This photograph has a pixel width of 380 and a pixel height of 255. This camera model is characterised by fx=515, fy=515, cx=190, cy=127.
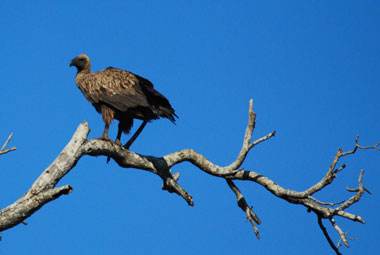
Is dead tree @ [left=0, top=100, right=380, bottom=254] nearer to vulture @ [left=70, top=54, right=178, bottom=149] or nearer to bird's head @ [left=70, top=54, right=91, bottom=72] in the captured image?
vulture @ [left=70, top=54, right=178, bottom=149]

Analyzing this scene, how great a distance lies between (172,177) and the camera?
6.72m

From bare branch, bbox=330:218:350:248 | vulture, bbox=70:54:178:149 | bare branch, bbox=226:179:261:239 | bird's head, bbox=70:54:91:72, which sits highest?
bird's head, bbox=70:54:91:72

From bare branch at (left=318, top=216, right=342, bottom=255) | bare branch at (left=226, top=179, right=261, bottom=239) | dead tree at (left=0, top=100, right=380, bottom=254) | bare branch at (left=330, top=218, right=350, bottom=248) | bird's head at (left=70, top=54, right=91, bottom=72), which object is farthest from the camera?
bird's head at (left=70, top=54, right=91, bottom=72)

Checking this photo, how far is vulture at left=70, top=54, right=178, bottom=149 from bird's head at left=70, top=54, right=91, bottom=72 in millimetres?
740

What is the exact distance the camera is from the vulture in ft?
21.8

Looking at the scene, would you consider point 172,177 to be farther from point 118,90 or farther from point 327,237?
point 327,237

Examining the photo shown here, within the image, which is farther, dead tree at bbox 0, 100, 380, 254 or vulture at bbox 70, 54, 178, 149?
vulture at bbox 70, 54, 178, 149

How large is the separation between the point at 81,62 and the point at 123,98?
174 cm

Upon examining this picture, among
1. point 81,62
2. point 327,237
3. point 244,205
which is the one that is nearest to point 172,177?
point 244,205

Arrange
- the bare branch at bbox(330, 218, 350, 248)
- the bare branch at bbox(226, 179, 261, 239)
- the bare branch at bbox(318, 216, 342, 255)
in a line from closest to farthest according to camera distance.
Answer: the bare branch at bbox(330, 218, 350, 248)
the bare branch at bbox(318, 216, 342, 255)
the bare branch at bbox(226, 179, 261, 239)

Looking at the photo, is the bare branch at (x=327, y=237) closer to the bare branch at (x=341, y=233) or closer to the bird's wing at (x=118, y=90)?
the bare branch at (x=341, y=233)

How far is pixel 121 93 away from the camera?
683cm

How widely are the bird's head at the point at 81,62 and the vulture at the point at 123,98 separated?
74 cm

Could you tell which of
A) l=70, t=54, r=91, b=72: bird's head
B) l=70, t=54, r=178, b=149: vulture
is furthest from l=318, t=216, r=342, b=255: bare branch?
l=70, t=54, r=91, b=72: bird's head
